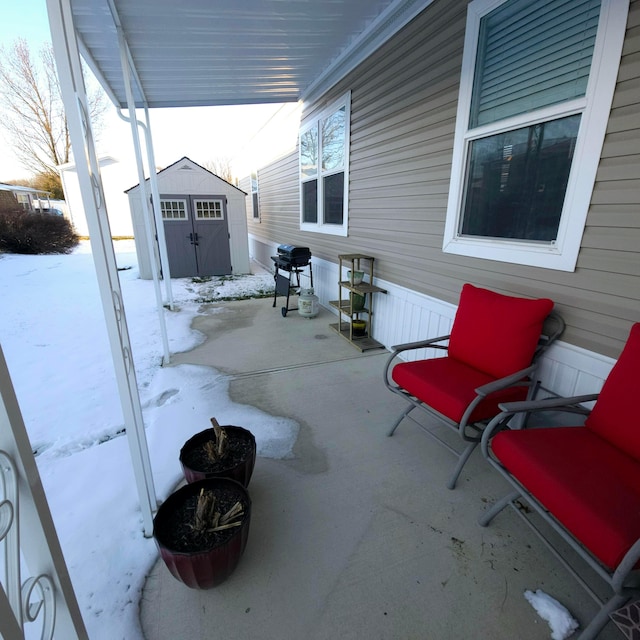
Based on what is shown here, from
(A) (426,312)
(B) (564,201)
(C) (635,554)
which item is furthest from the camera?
(A) (426,312)

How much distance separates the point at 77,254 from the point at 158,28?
973cm

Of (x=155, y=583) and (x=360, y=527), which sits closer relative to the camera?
(x=155, y=583)

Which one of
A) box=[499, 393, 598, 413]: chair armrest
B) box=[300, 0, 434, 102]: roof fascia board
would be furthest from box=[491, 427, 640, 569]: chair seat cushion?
box=[300, 0, 434, 102]: roof fascia board

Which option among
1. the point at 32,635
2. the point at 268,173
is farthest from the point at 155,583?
the point at 268,173

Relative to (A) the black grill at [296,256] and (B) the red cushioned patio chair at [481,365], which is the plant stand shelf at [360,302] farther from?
(B) the red cushioned patio chair at [481,365]

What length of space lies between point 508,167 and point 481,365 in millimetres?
1316

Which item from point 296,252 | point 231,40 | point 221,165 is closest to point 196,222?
point 296,252

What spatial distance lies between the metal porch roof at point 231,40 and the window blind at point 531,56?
0.93 m

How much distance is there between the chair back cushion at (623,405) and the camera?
142 centimetres

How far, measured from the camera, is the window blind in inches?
68.7

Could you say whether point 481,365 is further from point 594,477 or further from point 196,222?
point 196,222

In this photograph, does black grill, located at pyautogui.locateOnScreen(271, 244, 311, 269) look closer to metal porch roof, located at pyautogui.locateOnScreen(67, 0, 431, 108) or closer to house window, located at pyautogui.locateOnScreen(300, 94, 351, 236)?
house window, located at pyautogui.locateOnScreen(300, 94, 351, 236)

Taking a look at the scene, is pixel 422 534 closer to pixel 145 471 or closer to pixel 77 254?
pixel 145 471

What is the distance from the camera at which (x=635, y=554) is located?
991mm
